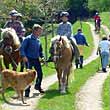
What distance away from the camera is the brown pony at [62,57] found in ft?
49.6

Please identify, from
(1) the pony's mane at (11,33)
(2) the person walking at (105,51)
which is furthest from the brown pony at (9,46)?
(2) the person walking at (105,51)

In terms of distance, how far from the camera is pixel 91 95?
15836mm

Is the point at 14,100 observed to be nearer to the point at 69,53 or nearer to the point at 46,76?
the point at 69,53

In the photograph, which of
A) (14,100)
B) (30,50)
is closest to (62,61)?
(30,50)

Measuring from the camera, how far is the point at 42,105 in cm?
1327

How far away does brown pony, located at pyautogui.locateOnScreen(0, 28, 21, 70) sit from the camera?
15.4 m

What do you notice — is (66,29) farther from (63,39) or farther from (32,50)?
(32,50)

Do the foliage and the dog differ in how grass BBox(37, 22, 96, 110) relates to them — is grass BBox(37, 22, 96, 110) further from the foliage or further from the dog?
the foliage

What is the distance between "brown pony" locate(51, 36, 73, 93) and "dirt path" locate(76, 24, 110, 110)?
2.32 ft

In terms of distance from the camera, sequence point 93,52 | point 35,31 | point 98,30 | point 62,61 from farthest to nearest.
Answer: point 98,30 → point 93,52 → point 62,61 → point 35,31

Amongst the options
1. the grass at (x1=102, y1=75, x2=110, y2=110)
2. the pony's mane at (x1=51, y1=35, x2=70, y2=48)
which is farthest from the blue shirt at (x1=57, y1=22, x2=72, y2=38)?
the grass at (x1=102, y1=75, x2=110, y2=110)

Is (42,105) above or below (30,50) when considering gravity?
below

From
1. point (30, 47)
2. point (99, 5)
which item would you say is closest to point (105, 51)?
point (30, 47)

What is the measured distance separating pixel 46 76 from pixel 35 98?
649 centimetres
